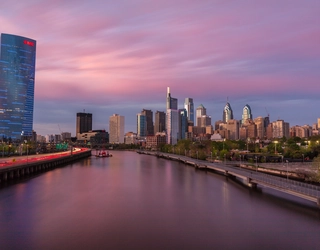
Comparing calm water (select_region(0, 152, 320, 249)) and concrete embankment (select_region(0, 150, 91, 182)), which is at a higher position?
concrete embankment (select_region(0, 150, 91, 182))

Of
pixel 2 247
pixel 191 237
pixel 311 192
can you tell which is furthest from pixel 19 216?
pixel 311 192

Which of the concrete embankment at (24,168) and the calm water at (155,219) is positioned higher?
the concrete embankment at (24,168)

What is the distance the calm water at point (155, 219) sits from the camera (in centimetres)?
2847

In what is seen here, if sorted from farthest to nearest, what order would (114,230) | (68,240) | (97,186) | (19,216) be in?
(97,186) → (19,216) → (114,230) → (68,240)

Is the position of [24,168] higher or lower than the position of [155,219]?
higher

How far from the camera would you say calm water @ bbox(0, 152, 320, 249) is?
2847cm

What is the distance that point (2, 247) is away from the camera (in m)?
27.1

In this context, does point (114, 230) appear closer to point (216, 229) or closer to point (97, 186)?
point (216, 229)

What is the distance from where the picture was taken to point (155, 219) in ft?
118

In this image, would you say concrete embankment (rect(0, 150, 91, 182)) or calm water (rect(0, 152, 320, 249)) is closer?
calm water (rect(0, 152, 320, 249))

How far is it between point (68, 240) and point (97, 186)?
33241mm

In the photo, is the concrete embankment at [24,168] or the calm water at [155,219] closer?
the calm water at [155,219]

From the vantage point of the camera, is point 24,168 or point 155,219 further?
point 24,168

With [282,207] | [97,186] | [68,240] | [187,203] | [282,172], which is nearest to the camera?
[68,240]
